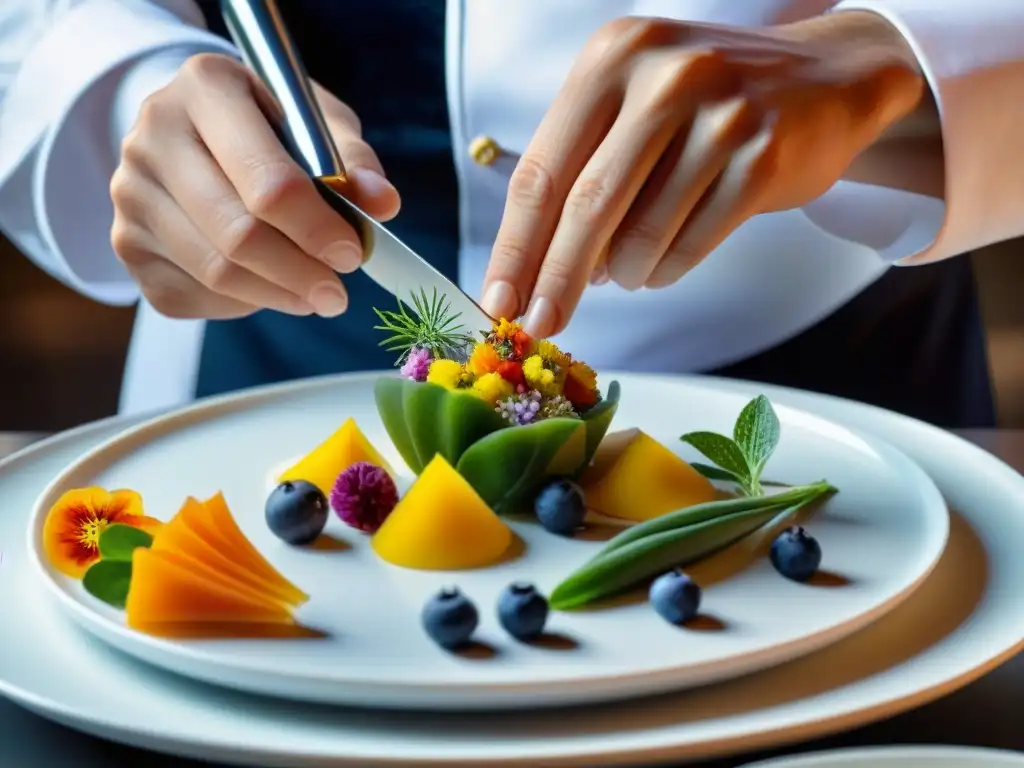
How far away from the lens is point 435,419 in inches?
32.5

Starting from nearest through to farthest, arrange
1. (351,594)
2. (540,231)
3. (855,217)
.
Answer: (351,594) → (540,231) → (855,217)

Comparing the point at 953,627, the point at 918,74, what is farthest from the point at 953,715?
the point at 918,74

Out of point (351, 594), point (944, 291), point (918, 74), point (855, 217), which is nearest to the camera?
point (351, 594)

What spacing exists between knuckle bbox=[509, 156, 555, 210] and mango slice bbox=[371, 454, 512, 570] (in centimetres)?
21

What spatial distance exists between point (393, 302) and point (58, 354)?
5.86ft

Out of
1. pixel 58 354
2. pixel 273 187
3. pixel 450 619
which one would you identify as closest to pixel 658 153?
pixel 273 187

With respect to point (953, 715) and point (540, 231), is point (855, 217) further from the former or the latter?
point (953, 715)

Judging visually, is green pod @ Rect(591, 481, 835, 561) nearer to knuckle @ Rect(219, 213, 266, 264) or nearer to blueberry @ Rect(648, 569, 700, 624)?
blueberry @ Rect(648, 569, 700, 624)

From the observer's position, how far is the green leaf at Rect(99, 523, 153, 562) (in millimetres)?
660

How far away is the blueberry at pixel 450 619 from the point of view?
0.59 metres

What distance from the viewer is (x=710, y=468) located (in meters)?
0.86

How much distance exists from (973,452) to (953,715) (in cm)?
36

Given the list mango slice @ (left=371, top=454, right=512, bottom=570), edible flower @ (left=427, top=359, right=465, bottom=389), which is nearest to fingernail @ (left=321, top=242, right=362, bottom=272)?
edible flower @ (left=427, top=359, right=465, bottom=389)

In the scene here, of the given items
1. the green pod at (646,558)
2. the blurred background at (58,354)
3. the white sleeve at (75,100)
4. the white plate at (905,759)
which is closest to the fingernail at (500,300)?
the green pod at (646,558)
